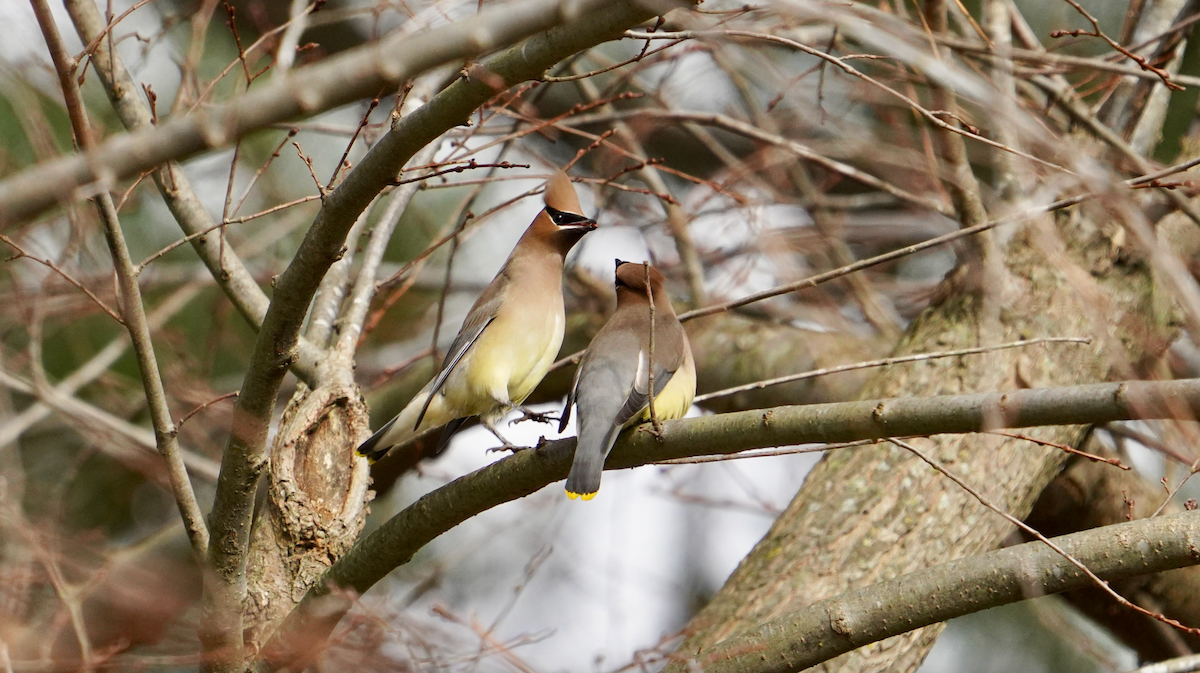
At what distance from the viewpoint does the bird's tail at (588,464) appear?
2740mm

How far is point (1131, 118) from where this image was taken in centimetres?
474

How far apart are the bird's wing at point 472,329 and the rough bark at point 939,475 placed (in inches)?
49.5

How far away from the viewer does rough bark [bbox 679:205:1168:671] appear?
3734 mm

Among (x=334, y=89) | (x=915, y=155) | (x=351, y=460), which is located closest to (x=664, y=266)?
(x=915, y=155)

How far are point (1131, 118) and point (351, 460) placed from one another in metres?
3.61

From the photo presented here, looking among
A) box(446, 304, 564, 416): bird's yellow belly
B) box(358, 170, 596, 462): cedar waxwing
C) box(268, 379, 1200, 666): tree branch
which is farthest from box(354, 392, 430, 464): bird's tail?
box(268, 379, 1200, 666): tree branch

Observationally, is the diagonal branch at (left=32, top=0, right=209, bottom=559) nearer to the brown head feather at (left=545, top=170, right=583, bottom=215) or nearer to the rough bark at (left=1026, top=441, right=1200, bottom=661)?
the brown head feather at (left=545, top=170, right=583, bottom=215)

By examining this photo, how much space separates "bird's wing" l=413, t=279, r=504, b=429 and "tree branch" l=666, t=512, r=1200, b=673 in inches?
63.7

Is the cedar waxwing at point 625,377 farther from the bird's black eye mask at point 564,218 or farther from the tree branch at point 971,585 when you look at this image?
the tree branch at point 971,585

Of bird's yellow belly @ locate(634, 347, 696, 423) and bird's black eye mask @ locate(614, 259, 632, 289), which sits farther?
bird's black eye mask @ locate(614, 259, 632, 289)

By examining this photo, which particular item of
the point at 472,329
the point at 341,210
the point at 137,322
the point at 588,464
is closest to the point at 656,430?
the point at 588,464

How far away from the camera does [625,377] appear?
10.5 feet

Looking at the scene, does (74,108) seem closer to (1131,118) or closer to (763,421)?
(763,421)

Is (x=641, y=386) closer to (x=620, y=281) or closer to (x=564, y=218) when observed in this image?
(x=620, y=281)
